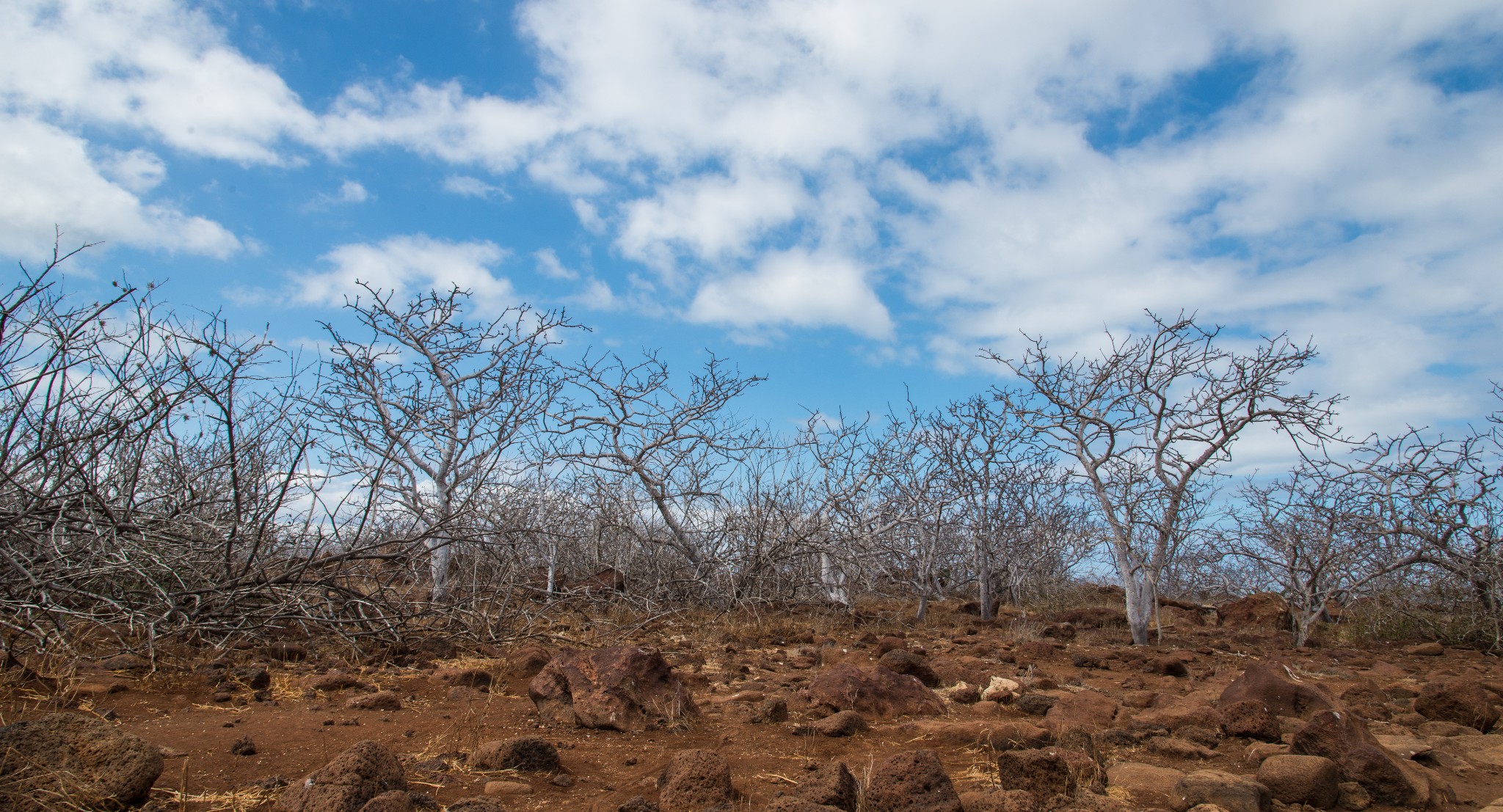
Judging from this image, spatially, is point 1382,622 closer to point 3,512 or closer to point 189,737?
point 189,737

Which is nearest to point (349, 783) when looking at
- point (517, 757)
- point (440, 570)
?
point (517, 757)

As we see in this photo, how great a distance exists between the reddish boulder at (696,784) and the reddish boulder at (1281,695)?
11.2 ft

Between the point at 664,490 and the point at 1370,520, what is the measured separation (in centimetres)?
904

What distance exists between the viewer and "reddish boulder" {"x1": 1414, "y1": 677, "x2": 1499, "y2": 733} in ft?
17.7

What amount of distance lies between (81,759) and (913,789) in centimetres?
302

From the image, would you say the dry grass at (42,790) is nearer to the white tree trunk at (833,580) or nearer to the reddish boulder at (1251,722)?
the reddish boulder at (1251,722)

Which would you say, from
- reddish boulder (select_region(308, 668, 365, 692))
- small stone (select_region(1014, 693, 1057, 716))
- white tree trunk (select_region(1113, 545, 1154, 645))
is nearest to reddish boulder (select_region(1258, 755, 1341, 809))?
small stone (select_region(1014, 693, 1057, 716))

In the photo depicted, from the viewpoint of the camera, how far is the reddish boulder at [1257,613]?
12.5 metres

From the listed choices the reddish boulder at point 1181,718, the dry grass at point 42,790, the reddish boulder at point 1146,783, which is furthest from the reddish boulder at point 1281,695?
the dry grass at point 42,790

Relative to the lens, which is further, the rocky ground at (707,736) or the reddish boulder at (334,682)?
the reddish boulder at (334,682)

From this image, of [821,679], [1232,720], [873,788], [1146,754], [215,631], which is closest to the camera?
[873,788]

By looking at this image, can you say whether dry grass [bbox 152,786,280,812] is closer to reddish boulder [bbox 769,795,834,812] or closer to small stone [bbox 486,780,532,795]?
small stone [bbox 486,780,532,795]

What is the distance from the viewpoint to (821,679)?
18.3 feet

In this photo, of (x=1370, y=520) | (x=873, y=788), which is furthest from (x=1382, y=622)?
(x=873, y=788)
